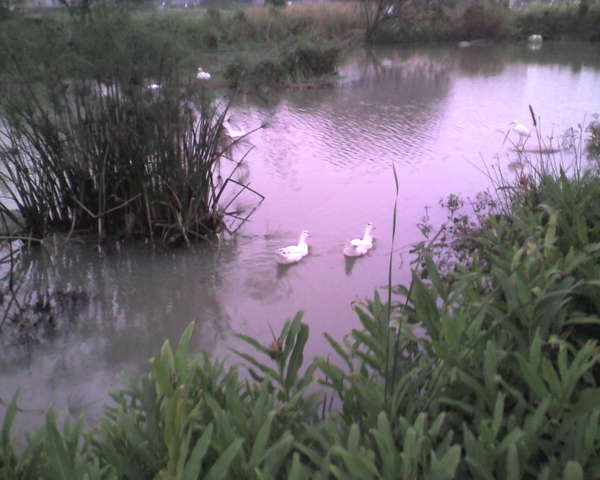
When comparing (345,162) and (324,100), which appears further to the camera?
(324,100)

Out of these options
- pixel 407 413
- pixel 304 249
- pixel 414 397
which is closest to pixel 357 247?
pixel 304 249

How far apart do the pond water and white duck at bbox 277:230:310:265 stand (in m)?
0.09

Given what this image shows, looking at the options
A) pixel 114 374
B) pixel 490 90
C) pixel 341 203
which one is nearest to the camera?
pixel 114 374

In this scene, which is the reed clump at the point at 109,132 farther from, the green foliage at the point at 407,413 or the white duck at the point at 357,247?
the green foliage at the point at 407,413

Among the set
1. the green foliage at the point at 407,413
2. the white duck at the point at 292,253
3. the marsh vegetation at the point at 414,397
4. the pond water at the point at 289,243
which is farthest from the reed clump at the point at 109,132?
the green foliage at the point at 407,413

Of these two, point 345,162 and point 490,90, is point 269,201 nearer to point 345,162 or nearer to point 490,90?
point 345,162

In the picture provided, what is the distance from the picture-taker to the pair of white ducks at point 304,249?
15.4 feet

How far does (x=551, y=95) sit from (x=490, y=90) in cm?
121

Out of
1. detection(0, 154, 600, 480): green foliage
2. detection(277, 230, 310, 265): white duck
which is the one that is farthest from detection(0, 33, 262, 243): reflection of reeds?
detection(0, 154, 600, 480): green foliage

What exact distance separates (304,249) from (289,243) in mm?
368

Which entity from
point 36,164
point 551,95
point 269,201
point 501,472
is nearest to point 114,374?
point 36,164

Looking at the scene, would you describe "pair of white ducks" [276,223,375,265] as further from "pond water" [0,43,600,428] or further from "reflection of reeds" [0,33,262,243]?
"reflection of reeds" [0,33,262,243]

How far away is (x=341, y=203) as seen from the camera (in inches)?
244

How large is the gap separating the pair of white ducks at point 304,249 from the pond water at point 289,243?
0.09 m
